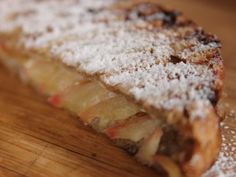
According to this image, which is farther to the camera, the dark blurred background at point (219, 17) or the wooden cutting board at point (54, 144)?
the dark blurred background at point (219, 17)

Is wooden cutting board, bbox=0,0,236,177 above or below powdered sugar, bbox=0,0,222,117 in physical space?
below

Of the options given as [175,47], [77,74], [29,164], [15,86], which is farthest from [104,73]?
[15,86]

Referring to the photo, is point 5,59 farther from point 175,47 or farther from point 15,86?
point 175,47

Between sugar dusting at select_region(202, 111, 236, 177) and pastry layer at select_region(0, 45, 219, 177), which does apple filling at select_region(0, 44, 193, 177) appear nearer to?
pastry layer at select_region(0, 45, 219, 177)

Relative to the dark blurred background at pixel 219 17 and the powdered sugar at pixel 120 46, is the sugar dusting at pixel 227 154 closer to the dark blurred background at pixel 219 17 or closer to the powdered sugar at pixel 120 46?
the powdered sugar at pixel 120 46

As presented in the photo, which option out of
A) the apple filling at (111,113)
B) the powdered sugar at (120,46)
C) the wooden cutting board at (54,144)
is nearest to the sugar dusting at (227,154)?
the wooden cutting board at (54,144)

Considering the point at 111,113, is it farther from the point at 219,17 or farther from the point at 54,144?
the point at 219,17

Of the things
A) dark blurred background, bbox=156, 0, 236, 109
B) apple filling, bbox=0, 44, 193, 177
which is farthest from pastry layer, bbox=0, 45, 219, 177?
dark blurred background, bbox=156, 0, 236, 109
